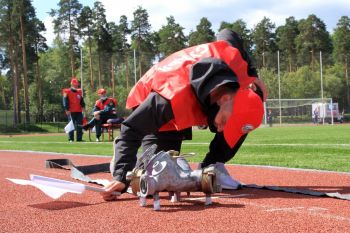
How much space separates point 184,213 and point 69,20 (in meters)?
65.1

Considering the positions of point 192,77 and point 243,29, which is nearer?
point 192,77

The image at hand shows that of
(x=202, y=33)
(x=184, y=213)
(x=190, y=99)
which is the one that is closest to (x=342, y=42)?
(x=202, y=33)

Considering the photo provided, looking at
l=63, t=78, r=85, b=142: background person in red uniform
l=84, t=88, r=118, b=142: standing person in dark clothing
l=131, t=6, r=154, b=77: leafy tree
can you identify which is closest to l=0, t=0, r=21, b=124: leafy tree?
l=131, t=6, r=154, b=77: leafy tree

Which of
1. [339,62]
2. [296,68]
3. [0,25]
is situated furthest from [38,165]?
[339,62]

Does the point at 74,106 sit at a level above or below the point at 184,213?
above

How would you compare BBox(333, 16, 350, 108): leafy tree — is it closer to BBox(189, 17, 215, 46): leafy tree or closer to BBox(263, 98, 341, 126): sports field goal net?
BBox(189, 17, 215, 46): leafy tree

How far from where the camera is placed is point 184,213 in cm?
368

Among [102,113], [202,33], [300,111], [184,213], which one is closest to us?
[184,213]

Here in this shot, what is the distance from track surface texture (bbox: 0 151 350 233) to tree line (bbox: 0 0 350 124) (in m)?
35.3

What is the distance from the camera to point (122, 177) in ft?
13.7

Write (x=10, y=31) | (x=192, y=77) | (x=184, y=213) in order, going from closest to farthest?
(x=184, y=213), (x=192, y=77), (x=10, y=31)

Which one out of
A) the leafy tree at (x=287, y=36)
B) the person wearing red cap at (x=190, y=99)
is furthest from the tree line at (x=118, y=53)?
the person wearing red cap at (x=190, y=99)

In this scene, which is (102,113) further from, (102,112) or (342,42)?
(342,42)

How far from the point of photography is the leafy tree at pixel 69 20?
64.1 metres
